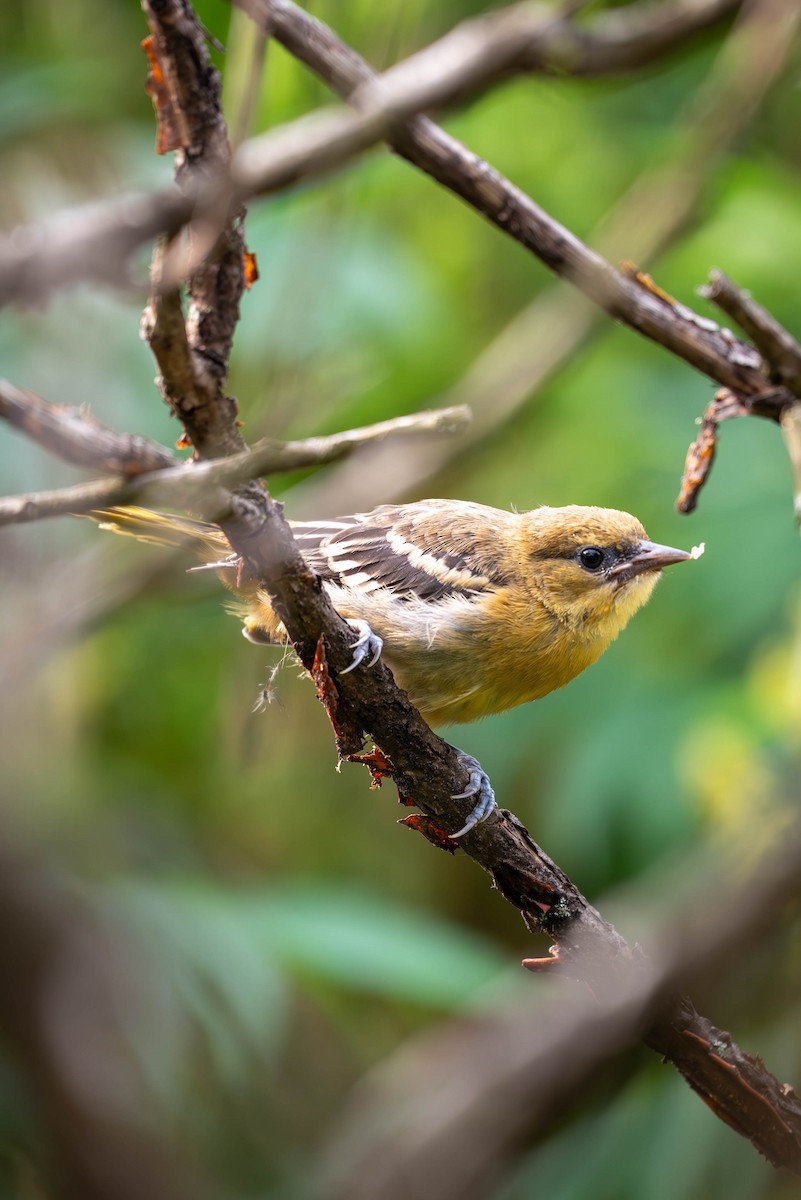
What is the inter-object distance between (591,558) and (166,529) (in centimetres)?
139

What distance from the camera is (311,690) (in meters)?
5.71

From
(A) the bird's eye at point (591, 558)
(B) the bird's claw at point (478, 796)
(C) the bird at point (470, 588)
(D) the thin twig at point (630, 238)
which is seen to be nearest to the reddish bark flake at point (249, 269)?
(D) the thin twig at point (630, 238)

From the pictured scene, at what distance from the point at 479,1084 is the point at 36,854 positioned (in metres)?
4.67

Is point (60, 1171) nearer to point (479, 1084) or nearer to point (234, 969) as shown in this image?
point (234, 969)

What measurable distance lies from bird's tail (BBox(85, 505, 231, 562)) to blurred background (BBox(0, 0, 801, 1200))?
0.45 feet

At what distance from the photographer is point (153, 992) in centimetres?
514

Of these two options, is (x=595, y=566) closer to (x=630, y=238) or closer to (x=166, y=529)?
(x=630, y=238)

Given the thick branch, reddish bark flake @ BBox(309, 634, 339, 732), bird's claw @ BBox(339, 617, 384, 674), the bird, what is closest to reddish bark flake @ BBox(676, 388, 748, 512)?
the thick branch

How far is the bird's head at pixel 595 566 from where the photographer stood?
3.76 metres

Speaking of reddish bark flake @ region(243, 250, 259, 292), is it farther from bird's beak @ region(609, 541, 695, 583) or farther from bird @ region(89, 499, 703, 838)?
bird's beak @ region(609, 541, 695, 583)

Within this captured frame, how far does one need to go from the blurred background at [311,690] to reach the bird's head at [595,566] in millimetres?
408

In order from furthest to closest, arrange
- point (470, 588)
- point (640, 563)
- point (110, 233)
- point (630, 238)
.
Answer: point (640, 563), point (470, 588), point (630, 238), point (110, 233)

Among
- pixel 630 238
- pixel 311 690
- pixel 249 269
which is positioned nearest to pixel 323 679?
pixel 249 269

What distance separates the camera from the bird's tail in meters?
3.21
